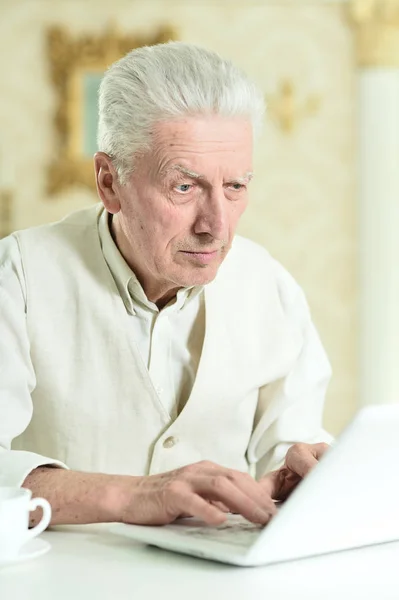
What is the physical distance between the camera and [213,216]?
1.70m

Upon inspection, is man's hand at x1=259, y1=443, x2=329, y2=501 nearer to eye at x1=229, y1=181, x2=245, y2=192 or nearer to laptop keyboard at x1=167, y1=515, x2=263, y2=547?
laptop keyboard at x1=167, y1=515, x2=263, y2=547

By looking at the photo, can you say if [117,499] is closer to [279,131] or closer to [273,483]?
[273,483]

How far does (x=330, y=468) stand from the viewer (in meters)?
1.11

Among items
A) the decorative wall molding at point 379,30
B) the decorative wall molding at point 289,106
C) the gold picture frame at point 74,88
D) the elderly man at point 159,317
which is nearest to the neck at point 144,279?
the elderly man at point 159,317

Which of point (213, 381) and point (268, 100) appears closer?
point (213, 381)

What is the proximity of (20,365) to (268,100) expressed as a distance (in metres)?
3.35

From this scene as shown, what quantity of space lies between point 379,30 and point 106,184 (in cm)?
330

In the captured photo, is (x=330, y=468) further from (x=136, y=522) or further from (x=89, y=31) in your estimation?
(x=89, y=31)

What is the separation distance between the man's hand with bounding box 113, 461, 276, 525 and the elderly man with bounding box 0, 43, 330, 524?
0.42ft

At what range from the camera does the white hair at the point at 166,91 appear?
5.55ft

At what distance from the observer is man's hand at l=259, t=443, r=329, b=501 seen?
1508 millimetres

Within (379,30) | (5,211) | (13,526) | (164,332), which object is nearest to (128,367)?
(164,332)

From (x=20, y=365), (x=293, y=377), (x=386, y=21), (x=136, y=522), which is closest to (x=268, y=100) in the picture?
(x=386, y=21)

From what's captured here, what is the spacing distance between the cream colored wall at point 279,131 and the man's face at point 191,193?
3.04 m
